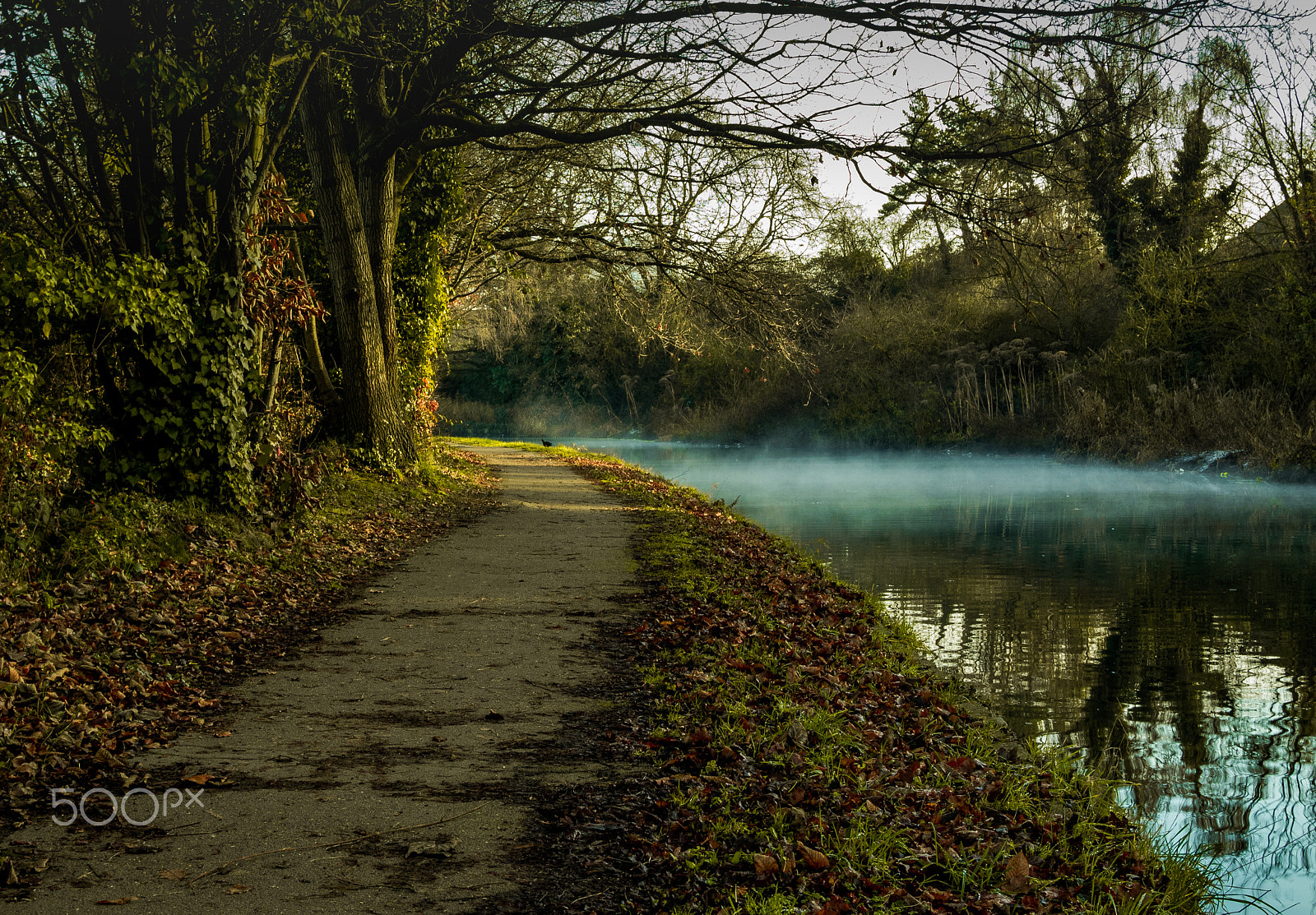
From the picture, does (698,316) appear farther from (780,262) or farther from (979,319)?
(979,319)

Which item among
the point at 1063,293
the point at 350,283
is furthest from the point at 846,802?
the point at 1063,293

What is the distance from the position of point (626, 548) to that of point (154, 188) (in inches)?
246

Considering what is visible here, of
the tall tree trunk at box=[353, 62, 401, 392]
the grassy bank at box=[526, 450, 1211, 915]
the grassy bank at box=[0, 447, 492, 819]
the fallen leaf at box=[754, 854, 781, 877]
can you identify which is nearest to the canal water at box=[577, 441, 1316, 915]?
the grassy bank at box=[526, 450, 1211, 915]

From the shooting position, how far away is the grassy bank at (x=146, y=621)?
4934mm

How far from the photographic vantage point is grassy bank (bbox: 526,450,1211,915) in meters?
3.91

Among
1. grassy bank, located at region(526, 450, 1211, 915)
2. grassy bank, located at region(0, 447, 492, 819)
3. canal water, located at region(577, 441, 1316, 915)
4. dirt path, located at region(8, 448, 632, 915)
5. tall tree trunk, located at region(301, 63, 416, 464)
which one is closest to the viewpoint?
dirt path, located at region(8, 448, 632, 915)

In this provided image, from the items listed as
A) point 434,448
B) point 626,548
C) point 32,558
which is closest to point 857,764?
point 32,558

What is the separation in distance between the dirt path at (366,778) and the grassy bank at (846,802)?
503 mm

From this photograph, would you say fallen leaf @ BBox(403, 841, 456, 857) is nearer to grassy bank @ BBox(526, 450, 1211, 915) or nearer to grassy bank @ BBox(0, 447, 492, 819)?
grassy bank @ BBox(526, 450, 1211, 915)

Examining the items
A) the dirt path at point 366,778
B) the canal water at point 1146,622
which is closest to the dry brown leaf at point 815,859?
the dirt path at point 366,778

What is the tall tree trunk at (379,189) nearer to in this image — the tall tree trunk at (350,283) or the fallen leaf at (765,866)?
the tall tree trunk at (350,283)

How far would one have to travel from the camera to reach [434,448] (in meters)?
21.9

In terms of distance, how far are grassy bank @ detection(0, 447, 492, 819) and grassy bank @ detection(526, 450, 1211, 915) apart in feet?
8.09

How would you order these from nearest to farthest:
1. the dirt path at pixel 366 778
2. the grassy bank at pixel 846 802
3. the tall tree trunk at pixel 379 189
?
the dirt path at pixel 366 778 → the grassy bank at pixel 846 802 → the tall tree trunk at pixel 379 189
